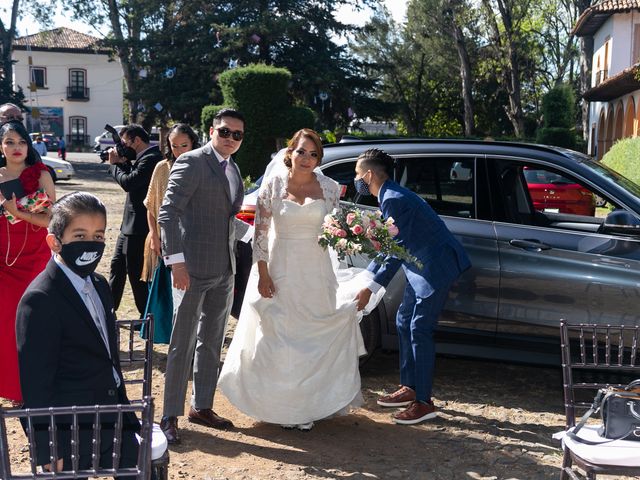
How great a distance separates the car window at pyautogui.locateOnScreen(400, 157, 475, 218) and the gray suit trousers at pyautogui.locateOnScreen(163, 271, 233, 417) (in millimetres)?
1850

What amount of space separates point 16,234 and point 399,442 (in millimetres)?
2993

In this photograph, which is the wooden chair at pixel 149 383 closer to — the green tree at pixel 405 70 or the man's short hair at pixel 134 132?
the man's short hair at pixel 134 132

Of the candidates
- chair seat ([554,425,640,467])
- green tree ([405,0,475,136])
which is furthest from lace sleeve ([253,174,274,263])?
green tree ([405,0,475,136])

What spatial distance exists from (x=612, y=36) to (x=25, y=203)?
1420 inches

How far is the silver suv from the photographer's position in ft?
19.2

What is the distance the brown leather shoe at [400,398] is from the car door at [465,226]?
52 centimetres

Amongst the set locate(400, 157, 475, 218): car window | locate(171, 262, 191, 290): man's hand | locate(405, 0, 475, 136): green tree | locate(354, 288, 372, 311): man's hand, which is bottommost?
locate(354, 288, 372, 311): man's hand

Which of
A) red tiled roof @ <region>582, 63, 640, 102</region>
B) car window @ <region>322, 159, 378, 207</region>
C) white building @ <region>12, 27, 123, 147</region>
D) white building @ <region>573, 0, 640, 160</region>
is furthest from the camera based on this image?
white building @ <region>12, 27, 123, 147</region>

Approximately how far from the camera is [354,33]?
1507 inches

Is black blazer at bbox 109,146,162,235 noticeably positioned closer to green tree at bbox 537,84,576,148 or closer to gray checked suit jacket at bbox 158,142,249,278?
gray checked suit jacket at bbox 158,142,249,278

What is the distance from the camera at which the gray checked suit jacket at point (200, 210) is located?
5.16 meters

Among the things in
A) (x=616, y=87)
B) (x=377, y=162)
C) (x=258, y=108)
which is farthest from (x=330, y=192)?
(x=616, y=87)

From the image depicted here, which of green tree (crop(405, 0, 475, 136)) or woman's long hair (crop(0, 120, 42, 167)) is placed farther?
green tree (crop(405, 0, 475, 136))

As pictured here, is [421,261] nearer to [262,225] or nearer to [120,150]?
[262,225]
